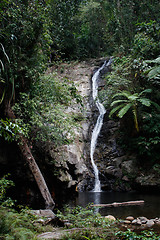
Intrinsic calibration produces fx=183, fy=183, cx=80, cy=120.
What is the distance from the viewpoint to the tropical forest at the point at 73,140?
148 inches

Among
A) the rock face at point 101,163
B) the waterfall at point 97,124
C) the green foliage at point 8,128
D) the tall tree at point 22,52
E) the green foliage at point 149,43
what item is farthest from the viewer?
the green foliage at point 149,43

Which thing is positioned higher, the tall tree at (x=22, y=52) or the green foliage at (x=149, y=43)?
the green foliage at (x=149, y=43)

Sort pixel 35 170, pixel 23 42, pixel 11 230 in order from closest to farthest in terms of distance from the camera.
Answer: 1. pixel 11 230
2. pixel 35 170
3. pixel 23 42

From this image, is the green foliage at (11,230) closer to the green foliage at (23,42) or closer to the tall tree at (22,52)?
the tall tree at (22,52)

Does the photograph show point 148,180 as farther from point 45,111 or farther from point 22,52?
point 22,52

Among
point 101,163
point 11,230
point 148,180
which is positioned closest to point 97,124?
point 101,163

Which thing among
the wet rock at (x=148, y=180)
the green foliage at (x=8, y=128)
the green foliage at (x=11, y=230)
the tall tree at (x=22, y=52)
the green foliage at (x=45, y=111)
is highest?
the tall tree at (x=22, y=52)

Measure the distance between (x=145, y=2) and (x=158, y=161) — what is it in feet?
47.7

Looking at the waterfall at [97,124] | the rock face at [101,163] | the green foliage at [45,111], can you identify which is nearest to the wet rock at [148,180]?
the rock face at [101,163]

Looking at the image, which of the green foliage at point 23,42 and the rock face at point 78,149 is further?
the rock face at point 78,149

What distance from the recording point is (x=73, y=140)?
24.8ft

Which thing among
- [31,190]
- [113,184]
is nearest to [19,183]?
[31,190]

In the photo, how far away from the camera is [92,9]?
18.9m

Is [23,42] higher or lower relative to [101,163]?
higher
